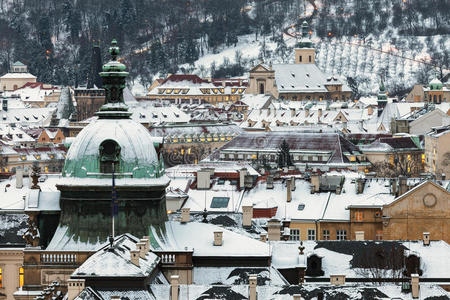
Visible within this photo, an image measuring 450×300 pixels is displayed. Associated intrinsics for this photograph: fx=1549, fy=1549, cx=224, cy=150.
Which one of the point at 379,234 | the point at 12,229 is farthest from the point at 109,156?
the point at 379,234

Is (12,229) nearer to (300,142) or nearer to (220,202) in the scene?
(220,202)

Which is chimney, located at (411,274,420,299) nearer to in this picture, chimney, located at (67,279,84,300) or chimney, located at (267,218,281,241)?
chimney, located at (67,279,84,300)

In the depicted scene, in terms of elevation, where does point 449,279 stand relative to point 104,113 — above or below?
below

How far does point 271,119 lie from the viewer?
650 feet

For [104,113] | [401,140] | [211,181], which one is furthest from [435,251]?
[401,140]

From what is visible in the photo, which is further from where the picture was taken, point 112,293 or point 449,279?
point 449,279

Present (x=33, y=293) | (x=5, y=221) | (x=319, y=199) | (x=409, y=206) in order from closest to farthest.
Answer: (x=33, y=293) → (x=5, y=221) → (x=409, y=206) → (x=319, y=199)

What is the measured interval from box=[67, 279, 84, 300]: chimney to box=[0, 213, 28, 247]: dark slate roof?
19.3 metres

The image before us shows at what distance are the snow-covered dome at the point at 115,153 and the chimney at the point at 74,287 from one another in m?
8.08

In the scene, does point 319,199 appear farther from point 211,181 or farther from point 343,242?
point 343,242

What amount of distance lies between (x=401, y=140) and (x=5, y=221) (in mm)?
102452

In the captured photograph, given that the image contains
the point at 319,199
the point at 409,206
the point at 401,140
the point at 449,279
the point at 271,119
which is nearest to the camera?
the point at 449,279

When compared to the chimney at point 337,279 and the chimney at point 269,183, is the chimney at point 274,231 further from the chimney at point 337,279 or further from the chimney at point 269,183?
the chimney at point 269,183

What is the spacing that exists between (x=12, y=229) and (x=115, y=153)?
1438 centimetres
